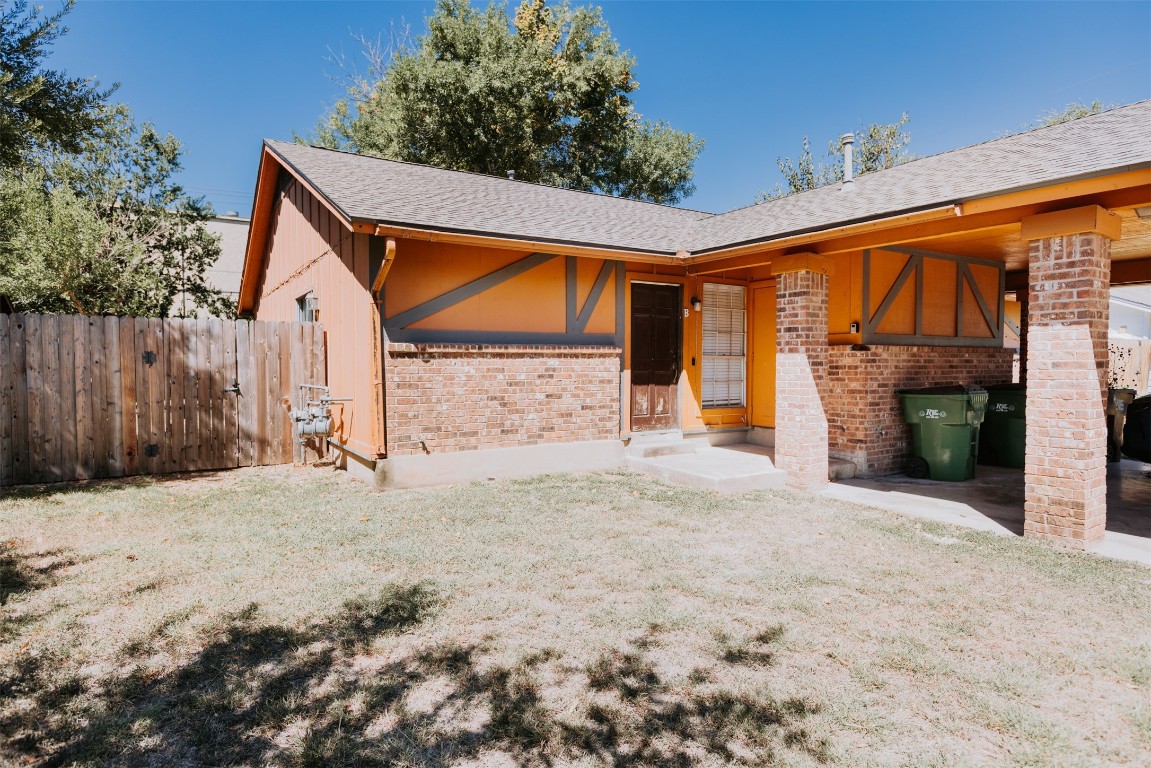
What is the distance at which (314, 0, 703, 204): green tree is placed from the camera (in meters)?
19.6

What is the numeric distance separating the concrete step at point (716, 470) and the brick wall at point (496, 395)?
844mm

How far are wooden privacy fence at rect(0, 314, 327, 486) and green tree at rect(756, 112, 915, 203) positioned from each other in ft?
81.0

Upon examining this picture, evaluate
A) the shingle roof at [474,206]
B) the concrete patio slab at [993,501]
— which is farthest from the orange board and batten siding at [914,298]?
the shingle roof at [474,206]

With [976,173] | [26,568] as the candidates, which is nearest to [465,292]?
[26,568]

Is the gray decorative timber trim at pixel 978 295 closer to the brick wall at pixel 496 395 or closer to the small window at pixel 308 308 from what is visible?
the brick wall at pixel 496 395

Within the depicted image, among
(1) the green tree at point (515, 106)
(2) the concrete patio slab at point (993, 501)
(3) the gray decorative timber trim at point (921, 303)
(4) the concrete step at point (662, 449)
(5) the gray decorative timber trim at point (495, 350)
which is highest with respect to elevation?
(1) the green tree at point (515, 106)

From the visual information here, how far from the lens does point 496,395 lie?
748 centimetres

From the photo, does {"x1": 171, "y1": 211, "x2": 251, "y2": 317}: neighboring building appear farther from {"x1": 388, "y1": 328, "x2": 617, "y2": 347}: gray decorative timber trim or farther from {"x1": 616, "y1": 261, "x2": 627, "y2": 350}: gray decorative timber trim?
{"x1": 616, "y1": 261, "x2": 627, "y2": 350}: gray decorative timber trim

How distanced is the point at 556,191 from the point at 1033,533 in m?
8.90

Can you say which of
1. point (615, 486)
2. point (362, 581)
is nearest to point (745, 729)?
point (362, 581)

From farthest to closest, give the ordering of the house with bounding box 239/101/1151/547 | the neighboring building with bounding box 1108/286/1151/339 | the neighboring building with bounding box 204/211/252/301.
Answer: the neighboring building with bounding box 1108/286/1151/339
the neighboring building with bounding box 204/211/252/301
the house with bounding box 239/101/1151/547

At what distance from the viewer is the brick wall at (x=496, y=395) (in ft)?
22.5

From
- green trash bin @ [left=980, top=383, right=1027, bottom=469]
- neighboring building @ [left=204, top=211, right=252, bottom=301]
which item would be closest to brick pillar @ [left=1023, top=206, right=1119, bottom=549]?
green trash bin @ [left=980, top=383, right=1027, bottom=469]

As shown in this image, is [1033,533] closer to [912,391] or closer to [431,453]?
[912,391]
